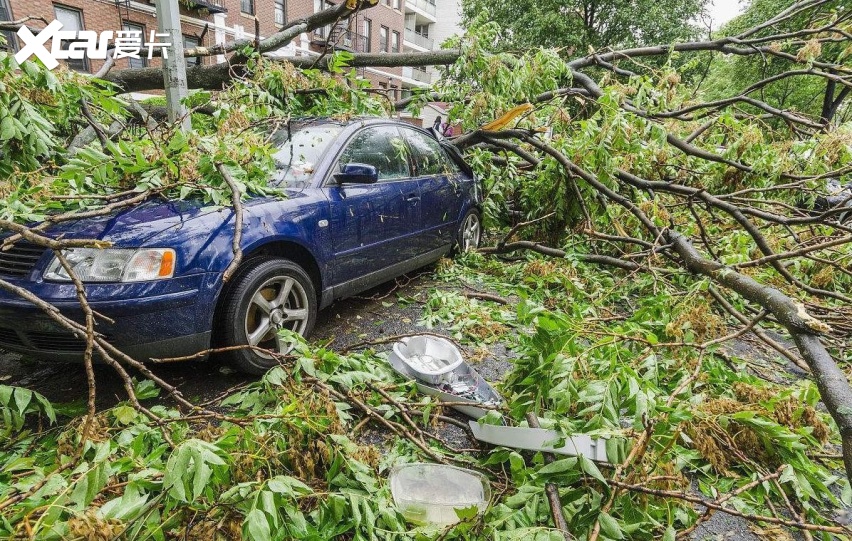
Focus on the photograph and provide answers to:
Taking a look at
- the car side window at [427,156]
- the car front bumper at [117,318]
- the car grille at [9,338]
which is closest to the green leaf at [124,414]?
the car front bumper at [117,318]

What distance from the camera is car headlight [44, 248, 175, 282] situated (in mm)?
2227

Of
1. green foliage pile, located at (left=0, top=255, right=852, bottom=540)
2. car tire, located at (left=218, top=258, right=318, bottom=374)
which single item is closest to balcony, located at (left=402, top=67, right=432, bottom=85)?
car tire, located at (left=218, top=258, right=318, bottom=374)

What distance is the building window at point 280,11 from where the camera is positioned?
22953 mm

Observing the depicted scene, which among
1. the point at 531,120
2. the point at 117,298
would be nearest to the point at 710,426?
the point at 117,298

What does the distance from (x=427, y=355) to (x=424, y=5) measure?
40.3m

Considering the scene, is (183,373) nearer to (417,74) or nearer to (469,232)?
(469,232)

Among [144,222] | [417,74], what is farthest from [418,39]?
[144,222]

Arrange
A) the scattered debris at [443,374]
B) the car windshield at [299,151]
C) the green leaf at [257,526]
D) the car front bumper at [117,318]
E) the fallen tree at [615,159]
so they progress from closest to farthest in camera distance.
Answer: the green leaf at [257,526] < the car front bumper at [117,318] < the scattered debris at [443,374] < the car windshield at [299,151] < the fallen tree at [615,159]

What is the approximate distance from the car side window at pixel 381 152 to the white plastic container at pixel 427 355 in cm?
149

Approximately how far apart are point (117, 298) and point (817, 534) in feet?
10.7

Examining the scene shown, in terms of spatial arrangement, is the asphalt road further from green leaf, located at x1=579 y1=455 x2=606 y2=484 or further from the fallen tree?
green leaf, located at x1=579 y1=455 x2=606 y2=484

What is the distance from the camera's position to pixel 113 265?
225 cm

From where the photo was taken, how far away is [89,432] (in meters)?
1.76

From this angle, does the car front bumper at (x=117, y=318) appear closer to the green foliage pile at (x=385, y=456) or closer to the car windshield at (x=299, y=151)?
the green foliage pile at (x=385, y=456)
